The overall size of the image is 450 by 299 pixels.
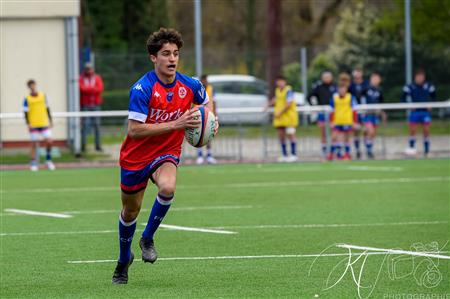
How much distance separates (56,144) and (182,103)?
1569 centimetres

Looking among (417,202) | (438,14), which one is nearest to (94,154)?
(417,202)

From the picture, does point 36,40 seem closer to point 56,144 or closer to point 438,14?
point 56,144

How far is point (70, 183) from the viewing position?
1967 cm

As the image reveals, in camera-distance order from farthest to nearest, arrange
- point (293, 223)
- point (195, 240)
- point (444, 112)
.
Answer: point (444, 112), point (293, 223), point (195, 240)

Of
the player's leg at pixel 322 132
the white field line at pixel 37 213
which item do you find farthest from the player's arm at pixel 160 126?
the player's leg at pixel 322 132

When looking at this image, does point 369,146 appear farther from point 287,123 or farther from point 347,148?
point 287,123

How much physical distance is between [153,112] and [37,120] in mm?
14254

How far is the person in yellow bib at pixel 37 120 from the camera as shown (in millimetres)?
22686

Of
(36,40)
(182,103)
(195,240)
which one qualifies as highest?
(36,40)

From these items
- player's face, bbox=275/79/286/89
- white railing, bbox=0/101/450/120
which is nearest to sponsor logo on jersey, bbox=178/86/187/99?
white railing, bbox=0/101/450/120

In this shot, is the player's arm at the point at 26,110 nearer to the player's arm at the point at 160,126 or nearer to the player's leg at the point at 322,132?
the player's leg at the point at 322,132

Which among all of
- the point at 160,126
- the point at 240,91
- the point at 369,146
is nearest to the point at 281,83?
the point at 369,146

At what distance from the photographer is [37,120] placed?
22.8 meters

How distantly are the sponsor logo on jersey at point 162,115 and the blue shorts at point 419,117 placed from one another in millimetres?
16381
